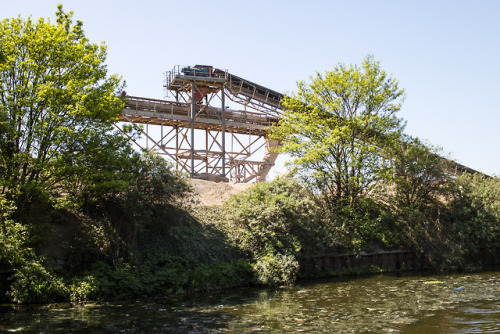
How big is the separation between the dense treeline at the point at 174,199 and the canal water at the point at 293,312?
5.51ft

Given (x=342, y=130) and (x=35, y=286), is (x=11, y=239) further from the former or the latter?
(x=342, y=130)

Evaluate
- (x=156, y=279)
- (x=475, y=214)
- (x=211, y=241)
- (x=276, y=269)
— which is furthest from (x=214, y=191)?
(x=475, y=214)

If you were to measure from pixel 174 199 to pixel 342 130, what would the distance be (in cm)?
962

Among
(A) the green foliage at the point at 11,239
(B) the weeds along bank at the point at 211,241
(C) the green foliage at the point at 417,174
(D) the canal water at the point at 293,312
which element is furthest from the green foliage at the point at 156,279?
(C) the green foliage at the point at 417,174

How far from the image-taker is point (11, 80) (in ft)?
49.4

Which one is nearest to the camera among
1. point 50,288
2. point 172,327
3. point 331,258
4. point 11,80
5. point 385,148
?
point 172,327

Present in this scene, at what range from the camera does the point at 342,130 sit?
22.5m

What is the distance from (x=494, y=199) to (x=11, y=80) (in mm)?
25020

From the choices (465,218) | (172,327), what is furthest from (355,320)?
(465,218)

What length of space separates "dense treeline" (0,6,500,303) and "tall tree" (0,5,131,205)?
0.05 meters

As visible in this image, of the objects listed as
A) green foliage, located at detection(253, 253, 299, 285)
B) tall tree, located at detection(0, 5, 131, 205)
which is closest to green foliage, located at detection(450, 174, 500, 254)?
green foliage, located at detection(253, 253, 299, 285)

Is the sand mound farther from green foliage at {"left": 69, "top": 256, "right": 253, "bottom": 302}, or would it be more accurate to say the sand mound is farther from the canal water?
the canal water

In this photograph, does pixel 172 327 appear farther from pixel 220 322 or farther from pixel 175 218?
pixel 175 218

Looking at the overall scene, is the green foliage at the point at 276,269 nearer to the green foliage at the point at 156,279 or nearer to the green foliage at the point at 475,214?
the green foliage at the point at 156,279
